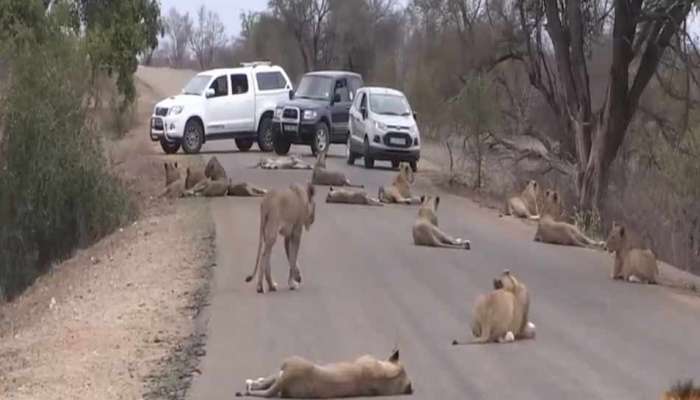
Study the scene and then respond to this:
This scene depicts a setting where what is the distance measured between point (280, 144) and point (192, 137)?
2585mm

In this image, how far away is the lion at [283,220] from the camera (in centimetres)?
1596

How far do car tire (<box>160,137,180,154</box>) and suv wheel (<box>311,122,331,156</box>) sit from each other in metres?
3.98

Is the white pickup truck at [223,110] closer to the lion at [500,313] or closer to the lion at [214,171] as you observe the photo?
the lion at [214,171]

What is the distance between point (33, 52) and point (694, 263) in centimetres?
1614

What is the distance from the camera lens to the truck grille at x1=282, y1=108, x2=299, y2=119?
130 ft

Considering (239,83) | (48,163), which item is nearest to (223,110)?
(239,83)

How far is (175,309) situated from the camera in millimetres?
15375

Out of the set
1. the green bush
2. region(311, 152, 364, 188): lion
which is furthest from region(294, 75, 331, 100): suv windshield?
the green bush

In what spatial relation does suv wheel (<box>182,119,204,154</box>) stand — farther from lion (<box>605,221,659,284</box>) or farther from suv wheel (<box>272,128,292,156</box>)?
lion (<box>605,221,659,284</box>)

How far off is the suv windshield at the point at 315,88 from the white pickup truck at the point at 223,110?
35.4 inches

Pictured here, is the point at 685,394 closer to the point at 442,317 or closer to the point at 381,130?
the point at 442,317

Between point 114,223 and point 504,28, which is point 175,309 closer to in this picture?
point 114,223

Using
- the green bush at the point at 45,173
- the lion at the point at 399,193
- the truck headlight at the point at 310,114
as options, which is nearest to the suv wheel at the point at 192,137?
the truck headlight at the point at 310,114

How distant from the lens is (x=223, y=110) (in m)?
41.0
